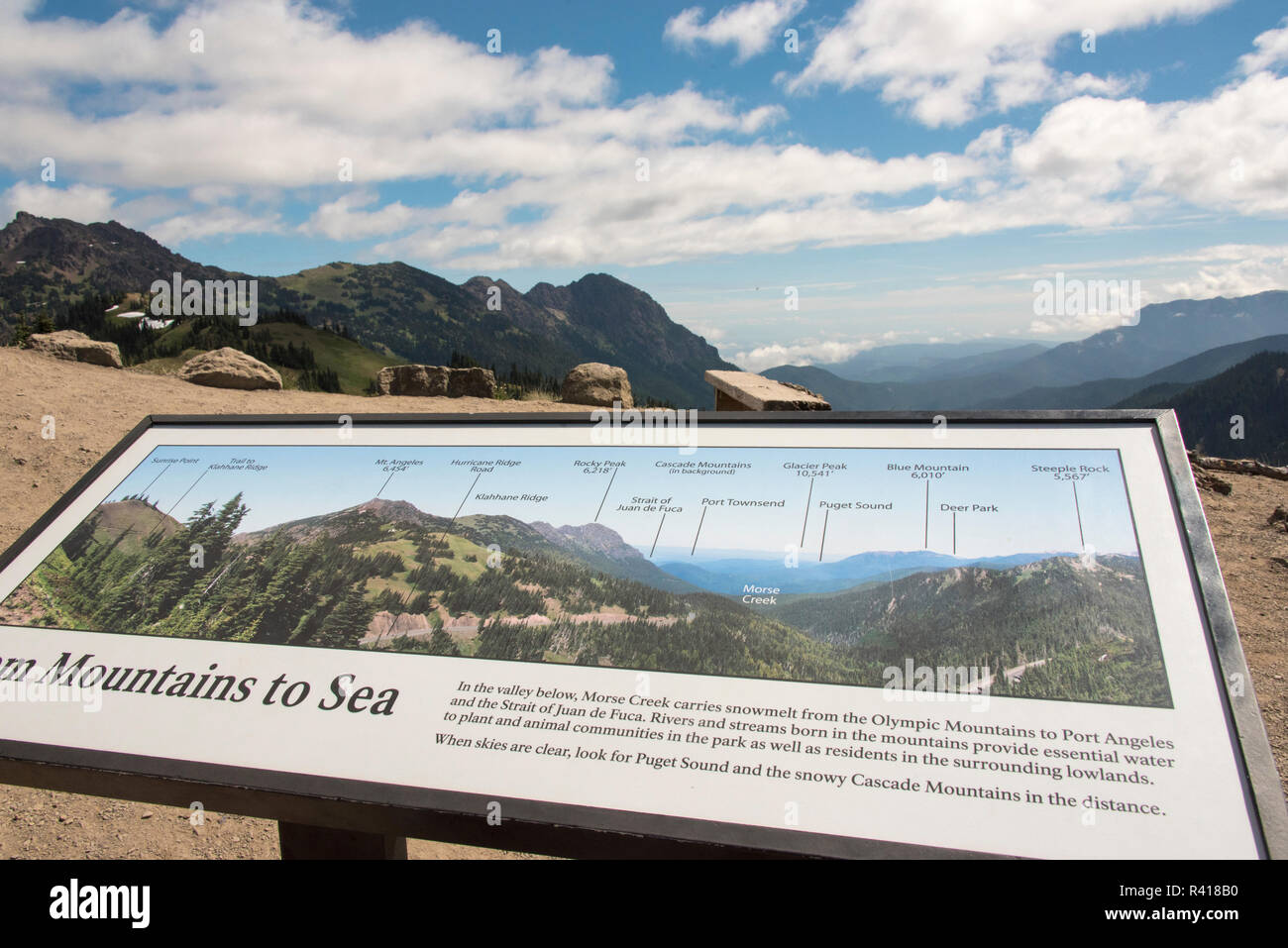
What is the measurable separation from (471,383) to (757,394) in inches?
443

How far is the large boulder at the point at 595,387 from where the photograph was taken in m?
17.1

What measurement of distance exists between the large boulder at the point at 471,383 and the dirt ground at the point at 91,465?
33.9 inches

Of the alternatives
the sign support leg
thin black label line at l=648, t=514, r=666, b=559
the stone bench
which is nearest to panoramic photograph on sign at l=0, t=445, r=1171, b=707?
thin black label line at l=648, t=514, r=666, b=559

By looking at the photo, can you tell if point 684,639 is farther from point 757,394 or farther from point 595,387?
point 595,387

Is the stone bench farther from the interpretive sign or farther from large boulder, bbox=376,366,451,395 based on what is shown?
large boulder, bbox=376,366,451,395

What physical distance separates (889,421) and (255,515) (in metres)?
3.07

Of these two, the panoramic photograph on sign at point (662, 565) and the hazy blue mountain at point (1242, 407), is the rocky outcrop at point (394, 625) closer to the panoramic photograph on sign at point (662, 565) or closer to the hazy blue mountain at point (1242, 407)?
the panoramic photograph on sign at point (662, 565)

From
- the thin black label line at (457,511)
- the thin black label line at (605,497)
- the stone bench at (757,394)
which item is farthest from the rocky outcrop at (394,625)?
the stone bench at (757,394)

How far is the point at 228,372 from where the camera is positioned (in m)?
14.6

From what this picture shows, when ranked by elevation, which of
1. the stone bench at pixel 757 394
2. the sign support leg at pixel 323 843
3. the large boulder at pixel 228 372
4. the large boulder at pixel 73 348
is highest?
the large boulder at pixel 73 348

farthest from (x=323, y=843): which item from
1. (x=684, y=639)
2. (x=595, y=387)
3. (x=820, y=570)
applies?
(x=595, y=387)
